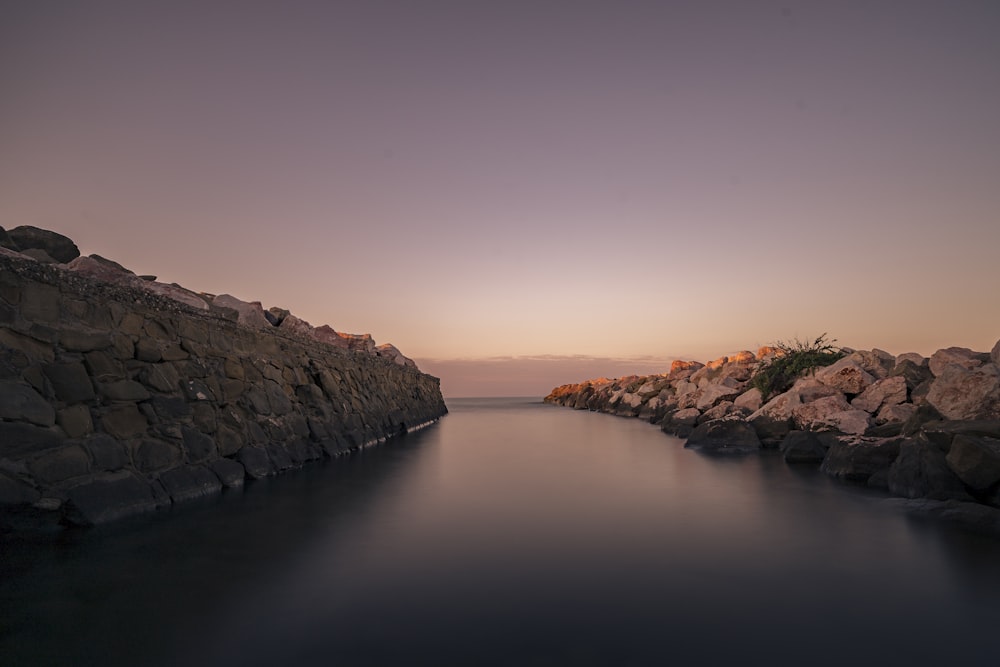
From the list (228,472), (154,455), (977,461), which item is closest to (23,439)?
(154,455)

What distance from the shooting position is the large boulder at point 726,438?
1416 cm

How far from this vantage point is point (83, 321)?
241 inches

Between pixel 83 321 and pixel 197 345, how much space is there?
83.7 inches

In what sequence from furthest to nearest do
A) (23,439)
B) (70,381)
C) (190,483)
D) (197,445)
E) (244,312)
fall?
(244,312) < (197,445) < (190,483) < (70,381) < (23,439)

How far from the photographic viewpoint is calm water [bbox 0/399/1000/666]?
3068 mm

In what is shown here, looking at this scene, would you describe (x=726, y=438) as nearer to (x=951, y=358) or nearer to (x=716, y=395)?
(x=951, y=358)

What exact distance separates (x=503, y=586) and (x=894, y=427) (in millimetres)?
9147

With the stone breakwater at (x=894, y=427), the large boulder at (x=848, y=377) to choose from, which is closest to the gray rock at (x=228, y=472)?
the stone breakwater at (x=894, y=427)

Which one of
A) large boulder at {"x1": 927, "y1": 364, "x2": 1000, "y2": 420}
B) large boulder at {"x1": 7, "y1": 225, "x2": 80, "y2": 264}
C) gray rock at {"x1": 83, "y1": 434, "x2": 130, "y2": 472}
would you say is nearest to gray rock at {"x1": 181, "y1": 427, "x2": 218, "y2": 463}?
gray rock at {"x1": 83, "y1": 434, "x2": 130, "y2": 472}

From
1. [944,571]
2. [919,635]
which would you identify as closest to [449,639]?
[919,635]

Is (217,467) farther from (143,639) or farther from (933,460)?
(933,460)

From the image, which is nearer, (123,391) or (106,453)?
(106,453)

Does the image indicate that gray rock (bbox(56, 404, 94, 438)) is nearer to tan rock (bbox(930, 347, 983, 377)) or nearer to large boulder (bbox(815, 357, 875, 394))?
tan rock (bbox(930, 347, 983, 377))

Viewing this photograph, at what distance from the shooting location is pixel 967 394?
8.74m
